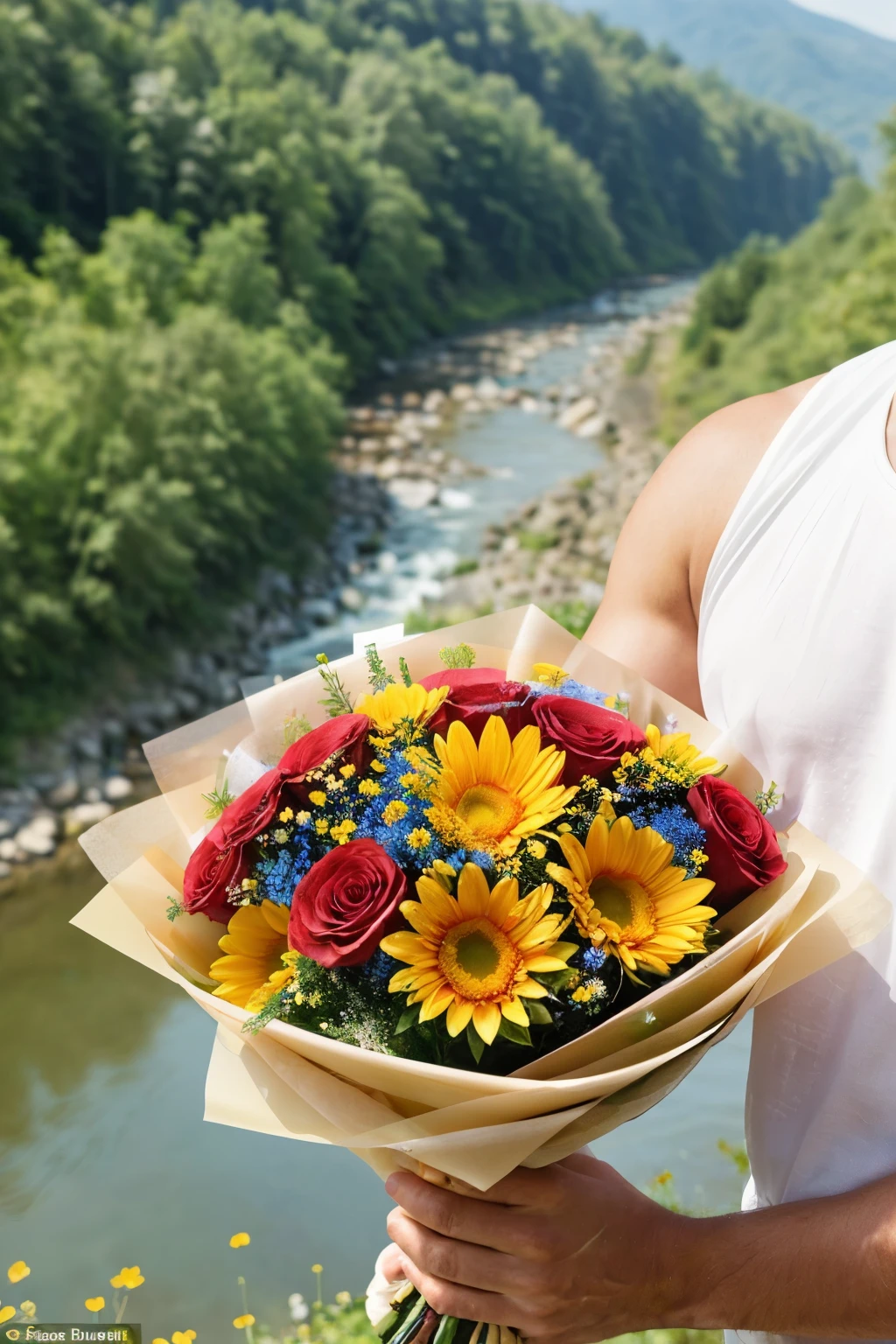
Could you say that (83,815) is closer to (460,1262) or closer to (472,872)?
(460,1262)

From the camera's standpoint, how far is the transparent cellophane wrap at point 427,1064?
729 millimetres

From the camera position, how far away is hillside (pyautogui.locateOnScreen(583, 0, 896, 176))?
47500 mm

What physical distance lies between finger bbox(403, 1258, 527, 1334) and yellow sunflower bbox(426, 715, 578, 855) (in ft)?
1.22

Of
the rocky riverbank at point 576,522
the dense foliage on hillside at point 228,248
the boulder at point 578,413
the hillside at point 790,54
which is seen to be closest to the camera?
the dense foliage on hillside at point 228,248

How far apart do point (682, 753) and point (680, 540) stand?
0.24 m

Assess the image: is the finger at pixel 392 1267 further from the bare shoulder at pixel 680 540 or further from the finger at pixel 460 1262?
the bare shoulder at pixel 680 540

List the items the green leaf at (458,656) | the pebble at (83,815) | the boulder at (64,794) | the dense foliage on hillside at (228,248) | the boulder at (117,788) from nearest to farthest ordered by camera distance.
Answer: the green leaf at (458,656) < the pebble at (83,815) < the boulder at (64,794) < the boulder at (117,788) < the dense foliage on hillside at (228,248)

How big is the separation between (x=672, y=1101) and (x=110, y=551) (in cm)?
658

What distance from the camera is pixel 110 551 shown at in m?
8.69

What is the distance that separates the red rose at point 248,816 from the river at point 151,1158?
2668mm

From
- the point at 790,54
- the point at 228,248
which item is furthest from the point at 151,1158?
the point at 790,54

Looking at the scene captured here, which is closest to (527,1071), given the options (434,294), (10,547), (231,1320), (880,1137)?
(880,1137)

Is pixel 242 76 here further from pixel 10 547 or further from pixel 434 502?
pixel 10 547

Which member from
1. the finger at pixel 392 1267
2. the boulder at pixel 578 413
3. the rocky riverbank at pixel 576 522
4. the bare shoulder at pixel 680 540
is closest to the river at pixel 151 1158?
the finger at pixel 392 1267
